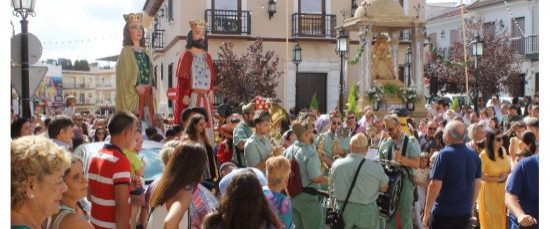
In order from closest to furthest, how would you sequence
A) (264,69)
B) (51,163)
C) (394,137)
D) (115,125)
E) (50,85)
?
(51,163) → (115,125) → (394,137) → (264,69) → (50,85)

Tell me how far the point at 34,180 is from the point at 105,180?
1688mm

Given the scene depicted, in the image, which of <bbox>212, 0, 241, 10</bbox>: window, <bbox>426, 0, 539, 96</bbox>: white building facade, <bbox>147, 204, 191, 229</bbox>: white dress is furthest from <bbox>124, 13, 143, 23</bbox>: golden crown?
<bbox>426, 0, 539, 96</bbox>: white building facade

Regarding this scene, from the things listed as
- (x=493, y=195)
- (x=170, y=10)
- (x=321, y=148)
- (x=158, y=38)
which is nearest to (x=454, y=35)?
(x=158, y=38)

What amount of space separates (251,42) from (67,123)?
22.3 metres

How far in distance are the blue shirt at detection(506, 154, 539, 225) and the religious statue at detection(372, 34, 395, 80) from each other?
1494cm

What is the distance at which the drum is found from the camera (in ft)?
26.0

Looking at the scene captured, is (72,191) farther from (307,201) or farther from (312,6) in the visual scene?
(312,6)

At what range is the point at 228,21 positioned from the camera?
28.3 meters

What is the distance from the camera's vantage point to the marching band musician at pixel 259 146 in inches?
303

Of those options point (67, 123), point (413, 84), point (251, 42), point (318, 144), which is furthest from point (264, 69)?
point (67, 123)

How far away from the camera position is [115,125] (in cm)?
497

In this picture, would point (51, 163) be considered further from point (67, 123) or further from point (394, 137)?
point (394, 137)
